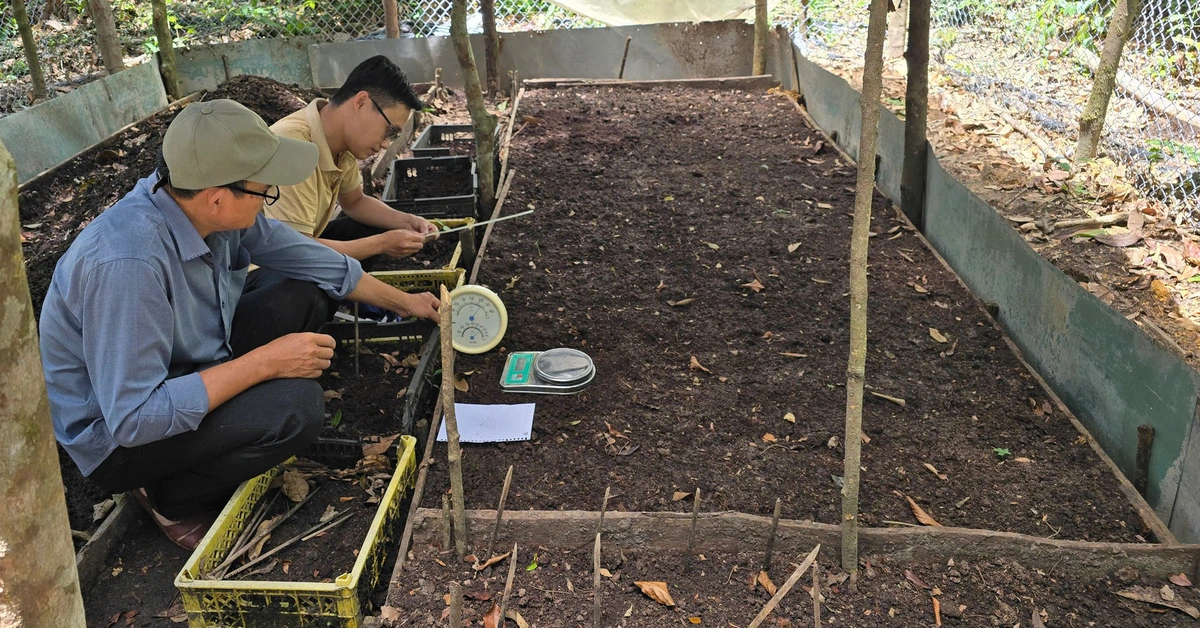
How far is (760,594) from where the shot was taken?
2.16 m

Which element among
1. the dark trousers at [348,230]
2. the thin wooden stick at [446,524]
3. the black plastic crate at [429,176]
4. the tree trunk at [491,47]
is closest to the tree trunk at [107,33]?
the tree trunk at [491,47]

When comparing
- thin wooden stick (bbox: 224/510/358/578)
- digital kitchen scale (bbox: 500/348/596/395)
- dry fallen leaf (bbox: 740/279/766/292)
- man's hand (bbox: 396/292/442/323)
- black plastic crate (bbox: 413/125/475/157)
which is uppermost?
black plastic crate (bbox: 413/125/475/157)

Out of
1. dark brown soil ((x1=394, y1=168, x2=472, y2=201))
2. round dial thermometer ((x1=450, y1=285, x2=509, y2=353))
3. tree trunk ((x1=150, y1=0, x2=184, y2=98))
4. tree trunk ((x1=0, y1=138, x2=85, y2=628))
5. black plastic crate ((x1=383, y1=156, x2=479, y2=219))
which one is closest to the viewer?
tree trunk ((x1=0, y1=138, x2=85, y2=628))

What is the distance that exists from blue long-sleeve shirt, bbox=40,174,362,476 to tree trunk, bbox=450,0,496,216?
2266 millimetres

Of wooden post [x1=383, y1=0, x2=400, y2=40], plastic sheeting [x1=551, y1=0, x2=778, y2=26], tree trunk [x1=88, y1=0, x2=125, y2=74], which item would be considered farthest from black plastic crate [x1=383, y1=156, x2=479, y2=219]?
plastic sheeting [x1=551, y1=0, x2=778, y2=26]

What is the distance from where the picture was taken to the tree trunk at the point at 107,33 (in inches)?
265

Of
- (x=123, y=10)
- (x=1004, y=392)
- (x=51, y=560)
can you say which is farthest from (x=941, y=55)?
(x=123, y=10)

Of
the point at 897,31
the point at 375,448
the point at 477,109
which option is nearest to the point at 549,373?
the point at 375,448

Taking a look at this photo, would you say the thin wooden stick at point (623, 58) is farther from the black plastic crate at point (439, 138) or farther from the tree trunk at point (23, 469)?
the tree trunk at point (23, 469)

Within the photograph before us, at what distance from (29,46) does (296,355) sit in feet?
18.4

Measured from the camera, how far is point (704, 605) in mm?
2135

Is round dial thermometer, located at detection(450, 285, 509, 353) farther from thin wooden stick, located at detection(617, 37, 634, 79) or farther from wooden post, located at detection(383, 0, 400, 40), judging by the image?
wooden post, located at detection(383, 0, 400, 40)

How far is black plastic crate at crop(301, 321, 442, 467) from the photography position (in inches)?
108

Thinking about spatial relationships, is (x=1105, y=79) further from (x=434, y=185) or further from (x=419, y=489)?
(x=419, y=489)
